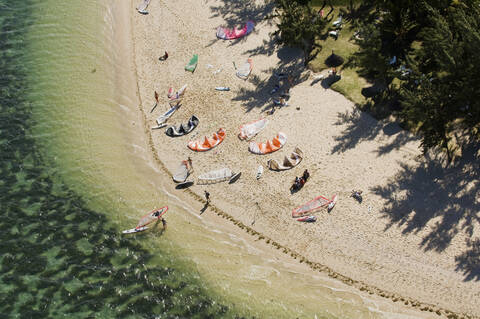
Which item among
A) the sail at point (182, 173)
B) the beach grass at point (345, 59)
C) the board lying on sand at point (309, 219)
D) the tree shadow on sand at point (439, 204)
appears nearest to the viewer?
the tree shadow on sand at point (439, 204)

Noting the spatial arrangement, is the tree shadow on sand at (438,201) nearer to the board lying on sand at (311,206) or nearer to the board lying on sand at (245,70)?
the board lying on sand at (311,206)

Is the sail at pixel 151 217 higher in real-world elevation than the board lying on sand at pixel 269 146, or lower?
lower

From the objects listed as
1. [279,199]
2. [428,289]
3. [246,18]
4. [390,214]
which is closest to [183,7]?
[246,18]

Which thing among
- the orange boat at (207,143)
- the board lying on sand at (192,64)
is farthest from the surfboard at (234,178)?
the board lying on sand at (192,64)

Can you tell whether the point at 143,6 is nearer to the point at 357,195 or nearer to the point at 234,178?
the point at 234,178

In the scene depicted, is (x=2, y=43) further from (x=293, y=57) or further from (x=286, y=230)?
(x=286, y=230)

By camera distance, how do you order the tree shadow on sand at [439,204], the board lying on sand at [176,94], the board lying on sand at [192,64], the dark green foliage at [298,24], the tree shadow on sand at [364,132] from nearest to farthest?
the tree shadow on sand at [439,204]
the tree shadow on sand at [364,132]
the dark green foliage at [298,24]
the board lying on sand at [176,94]
the board lying on sand at [192,64]

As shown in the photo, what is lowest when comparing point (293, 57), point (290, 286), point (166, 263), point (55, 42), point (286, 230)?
point (166, 263)
